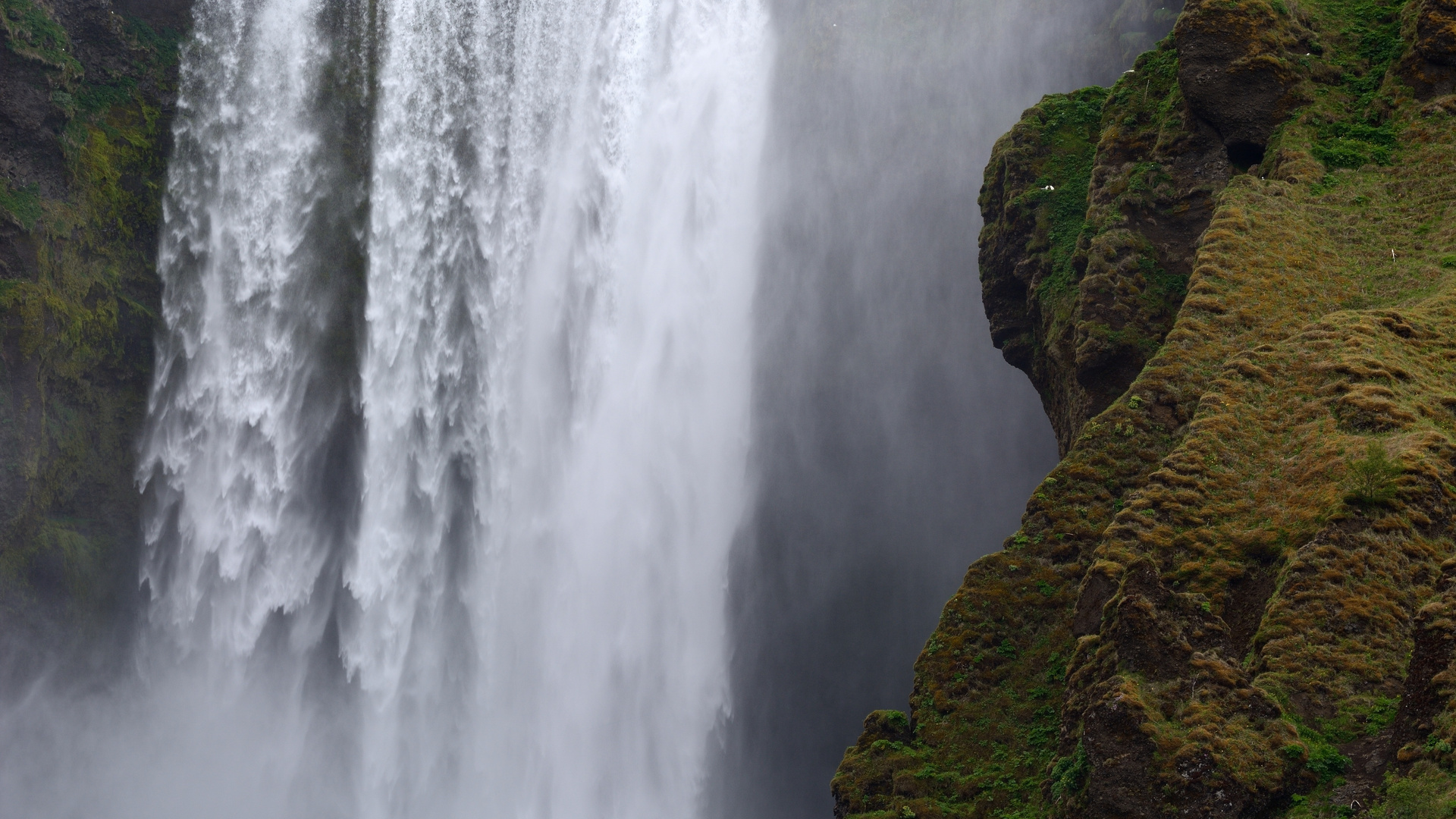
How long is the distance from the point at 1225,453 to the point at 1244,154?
5923 mm

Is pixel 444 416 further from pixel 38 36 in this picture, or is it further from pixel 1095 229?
pixel 1095 229

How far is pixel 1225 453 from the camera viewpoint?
28.7ft

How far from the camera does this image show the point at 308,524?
951 inches

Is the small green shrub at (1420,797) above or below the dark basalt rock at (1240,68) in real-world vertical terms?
below

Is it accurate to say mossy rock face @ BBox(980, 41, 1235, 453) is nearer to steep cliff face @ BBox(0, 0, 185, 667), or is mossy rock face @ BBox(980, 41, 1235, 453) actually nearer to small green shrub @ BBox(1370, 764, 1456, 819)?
small green shrub @ BBox(1370, 764, 1456, 819)

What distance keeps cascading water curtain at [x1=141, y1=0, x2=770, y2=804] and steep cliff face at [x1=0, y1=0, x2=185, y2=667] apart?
0.66 meters

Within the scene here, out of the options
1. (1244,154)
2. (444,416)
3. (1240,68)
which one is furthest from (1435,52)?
(444,416)

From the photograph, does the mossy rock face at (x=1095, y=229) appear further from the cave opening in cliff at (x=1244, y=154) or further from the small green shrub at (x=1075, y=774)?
the small green shrub at (x=1075, y=774)

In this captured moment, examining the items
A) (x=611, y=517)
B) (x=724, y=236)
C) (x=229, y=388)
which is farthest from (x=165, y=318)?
(x=724, y=236)

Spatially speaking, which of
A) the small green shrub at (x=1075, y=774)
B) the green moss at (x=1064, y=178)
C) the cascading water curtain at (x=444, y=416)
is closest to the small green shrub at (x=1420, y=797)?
the small green shrub at (x=1075, y=774)

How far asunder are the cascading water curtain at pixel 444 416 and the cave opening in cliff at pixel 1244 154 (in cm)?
1623

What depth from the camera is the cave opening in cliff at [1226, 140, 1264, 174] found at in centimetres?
1278

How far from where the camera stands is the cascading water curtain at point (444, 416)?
23.6m

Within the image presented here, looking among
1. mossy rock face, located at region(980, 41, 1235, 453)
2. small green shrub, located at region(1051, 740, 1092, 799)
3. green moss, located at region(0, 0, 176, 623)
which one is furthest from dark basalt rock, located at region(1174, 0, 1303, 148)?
green moss, located at region(0, 0, 176, 623)
